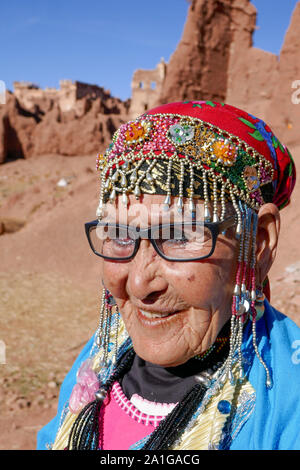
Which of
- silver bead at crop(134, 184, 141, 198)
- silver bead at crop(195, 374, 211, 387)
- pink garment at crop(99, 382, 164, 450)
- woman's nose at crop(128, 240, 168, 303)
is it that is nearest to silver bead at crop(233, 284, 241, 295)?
woman's nose at crop(128, 240, 168, 303)

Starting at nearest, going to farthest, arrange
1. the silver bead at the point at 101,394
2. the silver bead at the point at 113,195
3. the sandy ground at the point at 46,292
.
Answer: the silver bead at the point at 113,195
the silver bead at the point at 101,394
the sandy ground at the point at 46,292

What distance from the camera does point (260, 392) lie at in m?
1.30

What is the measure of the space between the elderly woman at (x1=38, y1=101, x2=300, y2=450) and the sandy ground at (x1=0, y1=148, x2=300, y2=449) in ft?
11.4

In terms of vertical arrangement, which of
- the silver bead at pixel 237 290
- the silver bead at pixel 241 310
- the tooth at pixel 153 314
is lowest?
the tooth at pixel 153 314

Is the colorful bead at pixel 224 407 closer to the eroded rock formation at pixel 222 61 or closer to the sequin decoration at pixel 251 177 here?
the sequin decoration at pixel 251 177

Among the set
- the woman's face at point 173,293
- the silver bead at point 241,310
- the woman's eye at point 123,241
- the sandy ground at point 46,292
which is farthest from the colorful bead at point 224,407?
the sandy ground at point 46,292

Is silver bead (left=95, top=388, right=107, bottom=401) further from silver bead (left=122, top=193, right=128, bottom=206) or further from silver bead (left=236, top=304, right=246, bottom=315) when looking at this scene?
silver bead (left=122, top=193, right=128, bottom=206)

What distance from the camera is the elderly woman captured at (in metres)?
1.26

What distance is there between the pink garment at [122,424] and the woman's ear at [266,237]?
0.70 m

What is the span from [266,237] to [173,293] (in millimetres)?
448

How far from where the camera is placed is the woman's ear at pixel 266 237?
1387 mm

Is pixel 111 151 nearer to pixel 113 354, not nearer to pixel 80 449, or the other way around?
pixel 113 354
